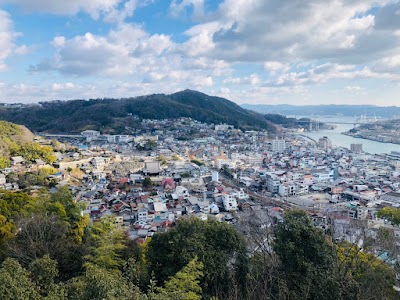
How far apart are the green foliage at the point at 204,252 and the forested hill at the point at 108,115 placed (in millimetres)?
29145

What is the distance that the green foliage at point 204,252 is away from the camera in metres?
4.27

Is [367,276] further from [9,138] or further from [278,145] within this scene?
[278,145]

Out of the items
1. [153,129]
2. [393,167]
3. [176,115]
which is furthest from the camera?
[176,115]

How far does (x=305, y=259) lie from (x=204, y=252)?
4.53 feet

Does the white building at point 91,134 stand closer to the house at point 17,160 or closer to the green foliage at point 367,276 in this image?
the house at point 17,160

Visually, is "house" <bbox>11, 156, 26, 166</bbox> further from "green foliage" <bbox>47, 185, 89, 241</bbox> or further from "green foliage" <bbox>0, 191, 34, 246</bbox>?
"green foliage" <bbox>47, 185, 89, 241</bbox>

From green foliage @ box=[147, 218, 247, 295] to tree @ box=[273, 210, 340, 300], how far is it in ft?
2.21

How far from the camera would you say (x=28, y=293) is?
2.48 m

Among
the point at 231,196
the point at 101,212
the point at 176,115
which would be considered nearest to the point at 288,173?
the point at 231,196

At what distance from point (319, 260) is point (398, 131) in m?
42.3

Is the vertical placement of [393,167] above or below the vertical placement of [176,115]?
below

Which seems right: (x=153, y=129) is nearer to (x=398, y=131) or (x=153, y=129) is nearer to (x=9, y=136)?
(x=9, y=136)

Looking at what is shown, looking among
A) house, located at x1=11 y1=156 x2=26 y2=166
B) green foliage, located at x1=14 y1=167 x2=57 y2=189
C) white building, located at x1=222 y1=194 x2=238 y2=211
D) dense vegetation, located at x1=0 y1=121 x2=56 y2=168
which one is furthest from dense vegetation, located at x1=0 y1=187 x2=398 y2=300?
dense vegetation, located at x1=0 y1=121 x2=56 y2=168

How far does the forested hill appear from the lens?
34.2 meters
